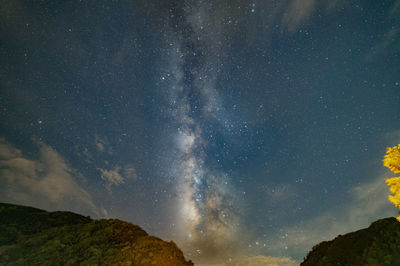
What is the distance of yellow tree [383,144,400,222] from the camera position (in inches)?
582

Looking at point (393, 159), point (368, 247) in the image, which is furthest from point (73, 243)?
point (393, 159)

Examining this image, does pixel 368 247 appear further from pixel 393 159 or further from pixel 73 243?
pixel 393 159

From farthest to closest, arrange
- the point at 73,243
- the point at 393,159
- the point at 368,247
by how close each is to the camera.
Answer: the point at 393,159
the point at 73,243
the point at 368,247

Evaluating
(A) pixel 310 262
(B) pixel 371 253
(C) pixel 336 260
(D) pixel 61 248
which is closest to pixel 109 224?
(D) pixel 61 248

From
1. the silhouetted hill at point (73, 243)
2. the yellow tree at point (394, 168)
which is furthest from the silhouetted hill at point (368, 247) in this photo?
the yellow tree at point (394, 168)

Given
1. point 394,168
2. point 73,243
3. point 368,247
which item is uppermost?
point 394,168

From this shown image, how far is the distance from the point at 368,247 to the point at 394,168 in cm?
1457

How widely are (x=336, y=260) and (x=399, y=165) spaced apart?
14.6 meters

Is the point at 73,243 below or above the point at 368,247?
above

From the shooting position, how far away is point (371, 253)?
17.1 ft

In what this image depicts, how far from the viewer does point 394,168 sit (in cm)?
1525

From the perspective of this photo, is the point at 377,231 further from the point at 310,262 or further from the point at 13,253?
the point at 13,253

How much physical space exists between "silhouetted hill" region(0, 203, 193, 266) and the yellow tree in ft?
53.2

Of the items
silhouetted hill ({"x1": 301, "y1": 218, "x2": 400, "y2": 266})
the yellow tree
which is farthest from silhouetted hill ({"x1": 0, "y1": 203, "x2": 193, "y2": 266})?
the yellow tree
